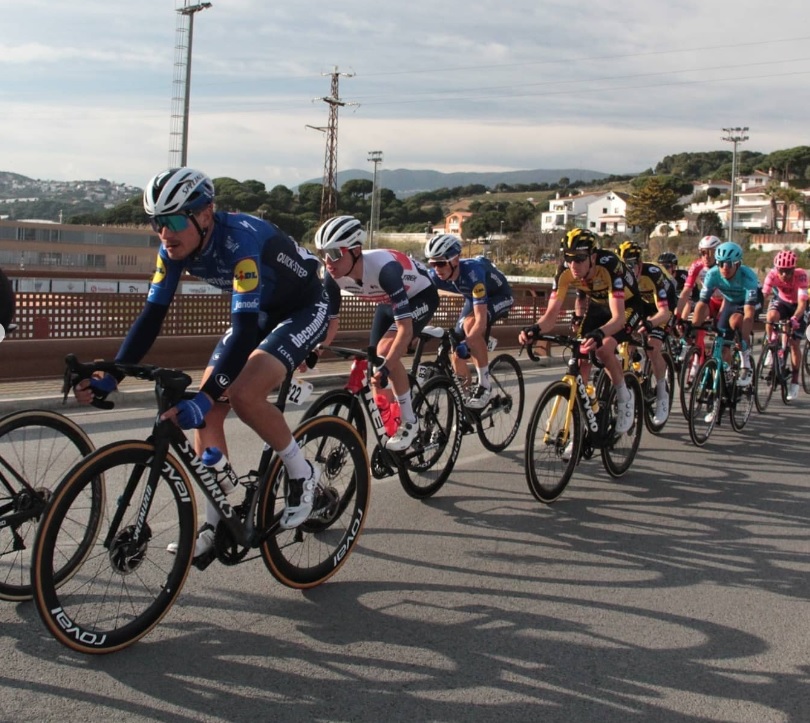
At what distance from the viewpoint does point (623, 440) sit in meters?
7.66

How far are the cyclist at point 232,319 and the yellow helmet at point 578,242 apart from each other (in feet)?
10.2

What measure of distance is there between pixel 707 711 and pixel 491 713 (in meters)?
0.88

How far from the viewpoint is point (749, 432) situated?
10117 mm

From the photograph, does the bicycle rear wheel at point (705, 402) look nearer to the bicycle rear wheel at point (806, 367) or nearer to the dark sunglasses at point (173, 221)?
the bicycle rear wheel at point (806, 367)

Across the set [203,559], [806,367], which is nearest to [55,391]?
[203,559]

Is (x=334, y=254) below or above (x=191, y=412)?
above

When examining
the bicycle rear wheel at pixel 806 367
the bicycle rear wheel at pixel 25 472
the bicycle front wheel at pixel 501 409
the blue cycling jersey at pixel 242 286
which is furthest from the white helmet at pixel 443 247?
the bicycle rear wheel at pixel 806 367

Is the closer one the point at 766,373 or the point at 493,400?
the point at 493,400

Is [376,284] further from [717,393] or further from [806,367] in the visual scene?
[806,367]

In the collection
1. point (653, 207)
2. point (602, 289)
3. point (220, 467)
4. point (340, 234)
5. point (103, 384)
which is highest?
point (653, 207)

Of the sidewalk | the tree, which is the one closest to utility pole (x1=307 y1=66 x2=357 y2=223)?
the sidewalk

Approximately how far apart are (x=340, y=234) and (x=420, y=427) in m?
1.64

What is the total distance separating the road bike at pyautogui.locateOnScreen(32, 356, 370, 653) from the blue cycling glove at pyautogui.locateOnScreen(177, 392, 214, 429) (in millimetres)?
66

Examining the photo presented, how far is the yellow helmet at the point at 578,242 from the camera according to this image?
7250 mm
